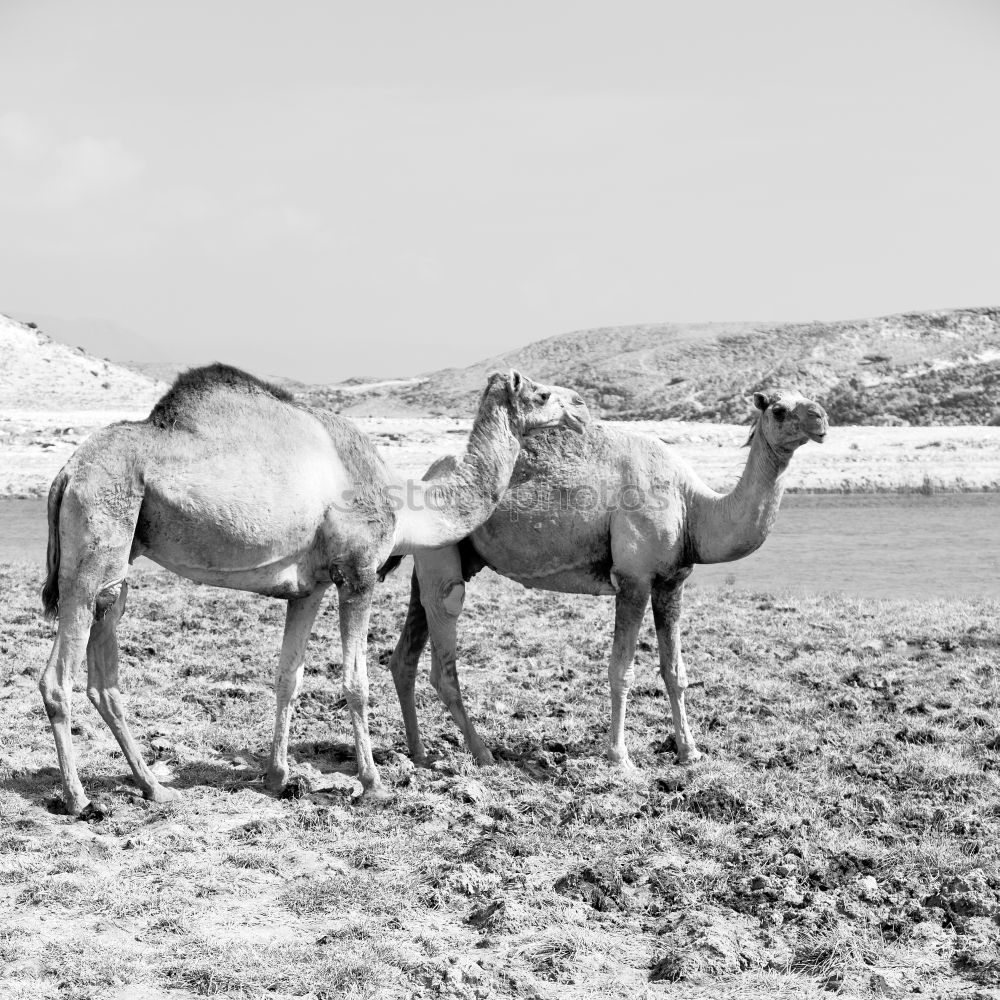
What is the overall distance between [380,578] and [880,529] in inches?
710

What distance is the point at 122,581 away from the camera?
741cm

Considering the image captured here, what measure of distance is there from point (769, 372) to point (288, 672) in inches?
2002

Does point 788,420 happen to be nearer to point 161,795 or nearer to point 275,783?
point 275,783

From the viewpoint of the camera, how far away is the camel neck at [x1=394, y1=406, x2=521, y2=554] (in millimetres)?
8141

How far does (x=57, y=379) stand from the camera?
162 feet

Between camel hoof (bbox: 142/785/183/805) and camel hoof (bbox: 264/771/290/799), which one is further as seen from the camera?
camel hoof (bbox: 264/771/290/799)

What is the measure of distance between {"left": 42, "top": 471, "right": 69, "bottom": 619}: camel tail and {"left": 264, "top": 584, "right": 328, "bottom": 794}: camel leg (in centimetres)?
141

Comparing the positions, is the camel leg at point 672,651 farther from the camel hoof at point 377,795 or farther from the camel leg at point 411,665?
the camel hoof at point 377,795

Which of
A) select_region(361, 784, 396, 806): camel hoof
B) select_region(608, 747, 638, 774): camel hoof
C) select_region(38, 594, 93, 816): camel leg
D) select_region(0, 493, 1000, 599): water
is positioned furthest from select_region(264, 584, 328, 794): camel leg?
select_region(0, 493, 1000, 599): water

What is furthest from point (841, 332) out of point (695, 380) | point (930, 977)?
point (930, 977)

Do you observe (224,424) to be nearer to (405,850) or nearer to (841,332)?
(405,850)

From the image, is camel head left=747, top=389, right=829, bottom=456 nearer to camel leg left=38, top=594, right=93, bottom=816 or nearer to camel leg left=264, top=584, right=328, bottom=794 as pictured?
camel leg left=264, top=584, right=328, bottom=794

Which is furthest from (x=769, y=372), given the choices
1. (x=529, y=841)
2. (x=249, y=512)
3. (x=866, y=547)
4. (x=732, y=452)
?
(x=529, y=841)

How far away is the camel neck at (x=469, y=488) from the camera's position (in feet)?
26.7
